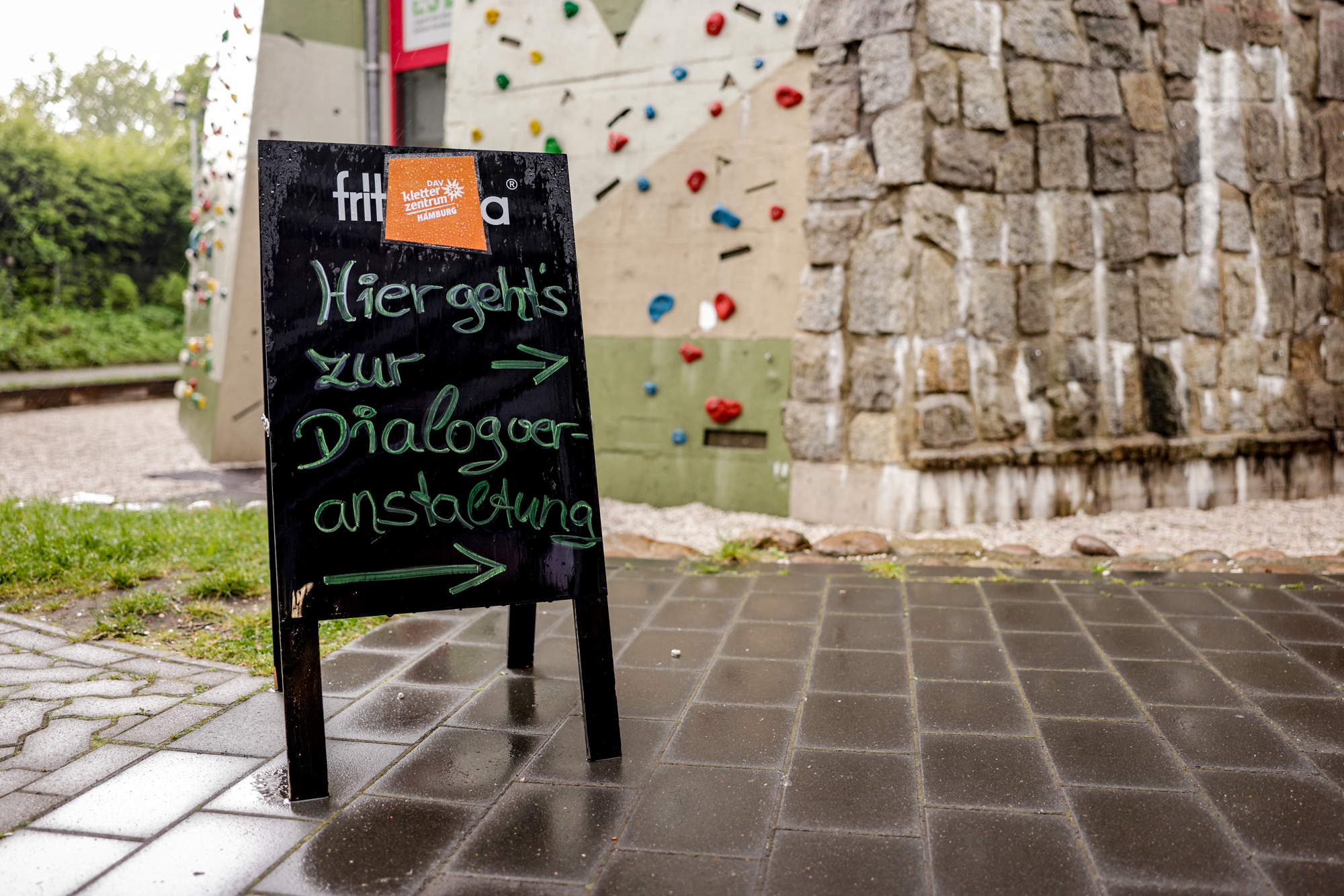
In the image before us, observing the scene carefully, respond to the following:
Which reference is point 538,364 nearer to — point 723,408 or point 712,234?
point 723,408

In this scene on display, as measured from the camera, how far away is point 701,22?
588 centimetres

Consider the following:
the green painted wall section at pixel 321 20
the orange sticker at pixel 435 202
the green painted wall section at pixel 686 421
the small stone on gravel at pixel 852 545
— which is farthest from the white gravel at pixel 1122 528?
the green painted wall section at pixel 321 20

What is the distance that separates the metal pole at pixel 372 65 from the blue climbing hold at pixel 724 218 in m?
4.08

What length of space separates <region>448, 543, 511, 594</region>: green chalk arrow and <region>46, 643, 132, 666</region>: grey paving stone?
1.52 metres

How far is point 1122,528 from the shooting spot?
5.60 meters

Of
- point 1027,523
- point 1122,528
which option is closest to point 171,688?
point 1027,523

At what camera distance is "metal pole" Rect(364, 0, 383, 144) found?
28.2ft

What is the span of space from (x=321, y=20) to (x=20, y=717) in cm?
726

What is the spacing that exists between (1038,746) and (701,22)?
4.68 meters

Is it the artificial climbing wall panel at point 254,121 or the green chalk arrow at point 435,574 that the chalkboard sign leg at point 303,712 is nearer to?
the green chalk arrow at point 435,574

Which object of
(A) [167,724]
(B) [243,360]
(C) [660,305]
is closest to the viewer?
(A) [167,724]

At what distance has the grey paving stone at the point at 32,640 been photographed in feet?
11.1

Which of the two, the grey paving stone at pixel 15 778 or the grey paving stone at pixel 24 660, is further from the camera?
the grey paving stone at pixel 24 660

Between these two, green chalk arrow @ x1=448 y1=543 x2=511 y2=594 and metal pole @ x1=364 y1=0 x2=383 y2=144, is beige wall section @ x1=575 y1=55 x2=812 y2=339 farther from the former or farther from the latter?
green chalk arrow @ x1=448 y1=543 x2=511 y2=594
